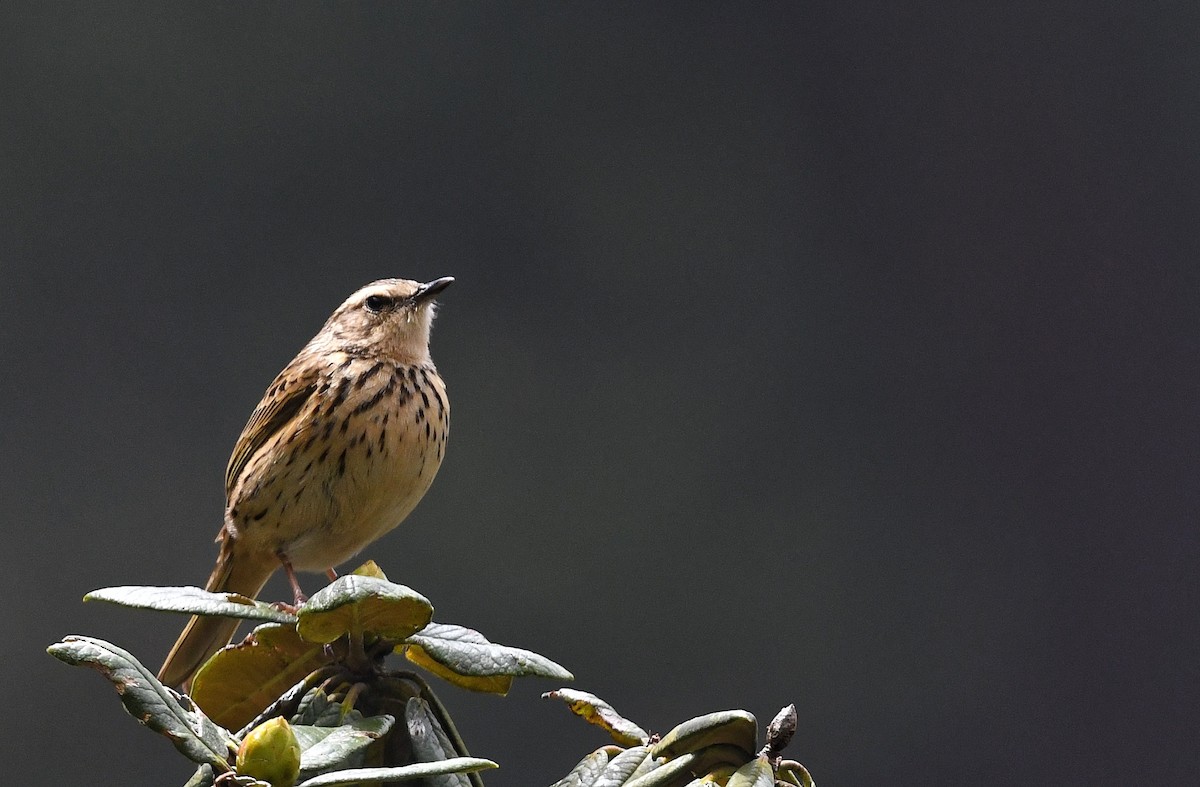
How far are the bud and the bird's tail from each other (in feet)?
2.30

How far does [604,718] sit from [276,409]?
42.0 inches

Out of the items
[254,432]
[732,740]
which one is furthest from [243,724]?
[254,432]

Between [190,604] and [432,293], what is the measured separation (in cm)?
116

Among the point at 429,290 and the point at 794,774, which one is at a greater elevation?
the point at 429,290

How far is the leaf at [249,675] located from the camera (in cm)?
74

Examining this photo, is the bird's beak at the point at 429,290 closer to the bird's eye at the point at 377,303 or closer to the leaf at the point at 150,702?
the bird's eye at the point at 377,303

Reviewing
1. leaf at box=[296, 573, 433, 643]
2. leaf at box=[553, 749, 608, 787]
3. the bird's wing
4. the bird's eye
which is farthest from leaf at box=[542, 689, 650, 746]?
the bird's eye

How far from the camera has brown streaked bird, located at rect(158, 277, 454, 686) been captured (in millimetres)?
1578

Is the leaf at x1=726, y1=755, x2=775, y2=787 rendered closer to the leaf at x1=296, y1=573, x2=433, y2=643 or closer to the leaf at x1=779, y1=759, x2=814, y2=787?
the leaf at x1=779, y1=759, x2=814, y2=787

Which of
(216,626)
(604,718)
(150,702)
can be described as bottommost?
(216,626)

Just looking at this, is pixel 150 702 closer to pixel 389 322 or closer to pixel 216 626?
pixel 216 626

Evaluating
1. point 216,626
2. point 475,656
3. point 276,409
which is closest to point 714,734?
point 475,656

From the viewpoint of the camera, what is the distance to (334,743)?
0.62m

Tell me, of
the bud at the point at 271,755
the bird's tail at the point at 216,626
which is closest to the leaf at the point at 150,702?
the bud at the point at 271,755
